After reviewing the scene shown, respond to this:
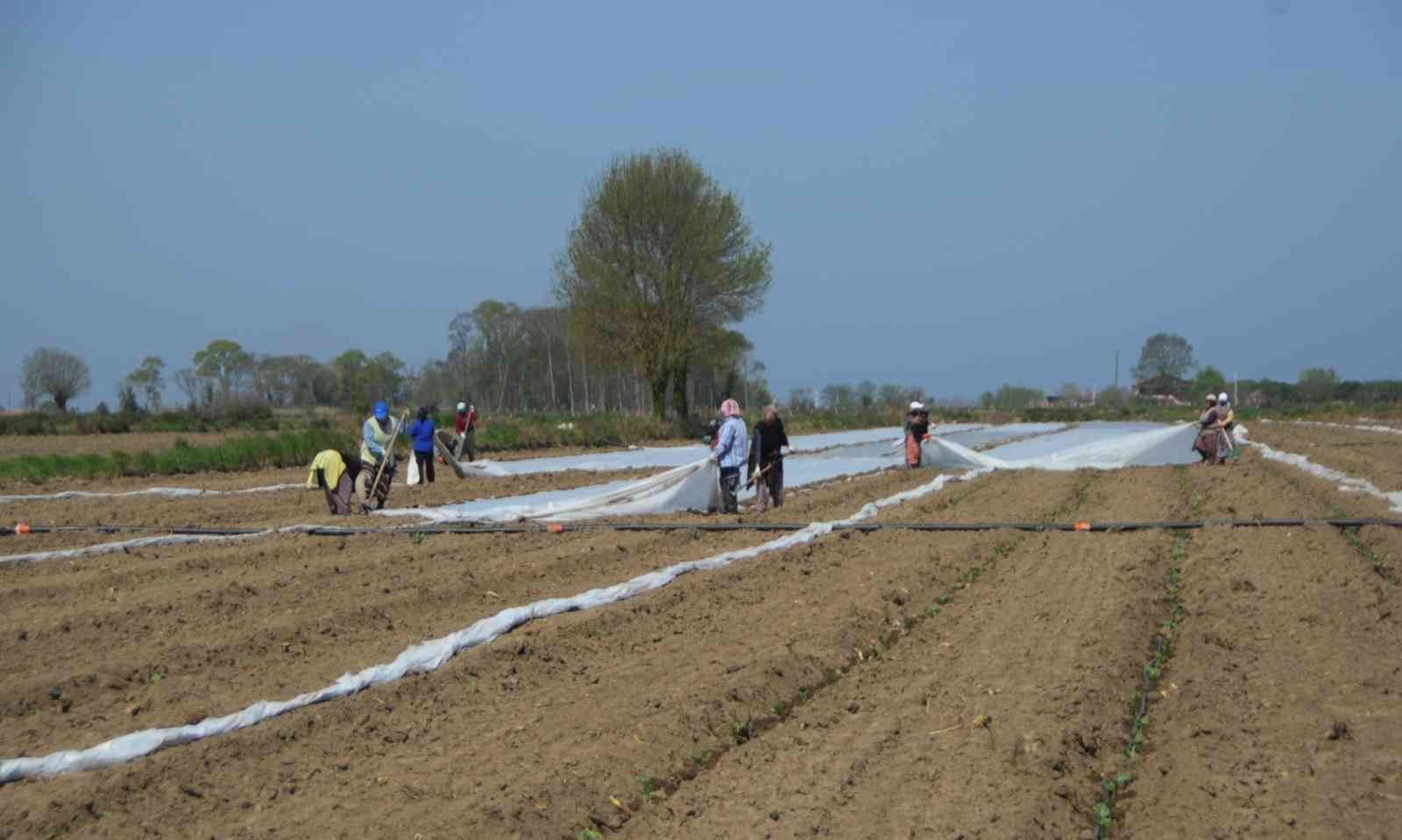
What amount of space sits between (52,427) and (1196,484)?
31227mm

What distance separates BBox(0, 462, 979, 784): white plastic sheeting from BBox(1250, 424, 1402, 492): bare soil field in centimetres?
1021

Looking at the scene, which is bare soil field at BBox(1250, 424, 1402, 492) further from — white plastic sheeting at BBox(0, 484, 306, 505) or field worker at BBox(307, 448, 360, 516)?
white plastic sheeting at BBox(0, 484, 306, 505)

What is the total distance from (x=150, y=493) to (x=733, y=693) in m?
12.7

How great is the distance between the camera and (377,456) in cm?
1236

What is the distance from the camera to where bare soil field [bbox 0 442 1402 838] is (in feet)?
13.5

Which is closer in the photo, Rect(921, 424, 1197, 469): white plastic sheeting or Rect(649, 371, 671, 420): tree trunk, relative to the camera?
Rect(921, 424, 1197, 469): white plastic sheeting

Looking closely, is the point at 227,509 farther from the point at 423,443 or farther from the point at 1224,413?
the point at 1224,413

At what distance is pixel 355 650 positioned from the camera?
20.7 ft

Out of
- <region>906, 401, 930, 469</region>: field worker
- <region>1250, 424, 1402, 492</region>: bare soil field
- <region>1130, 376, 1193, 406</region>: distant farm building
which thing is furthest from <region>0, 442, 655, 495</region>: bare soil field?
<region>1130, 376, 1193, 406</region>: distant farm building

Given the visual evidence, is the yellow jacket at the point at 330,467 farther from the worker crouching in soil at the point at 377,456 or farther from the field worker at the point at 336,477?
the worker crouching in soil at the point at 377,456

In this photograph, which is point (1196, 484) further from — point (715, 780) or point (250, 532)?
point (715, 780)

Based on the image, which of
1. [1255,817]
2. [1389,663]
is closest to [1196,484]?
[1389,663]

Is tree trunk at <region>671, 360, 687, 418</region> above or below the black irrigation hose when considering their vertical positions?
above

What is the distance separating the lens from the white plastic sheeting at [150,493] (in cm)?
1462
